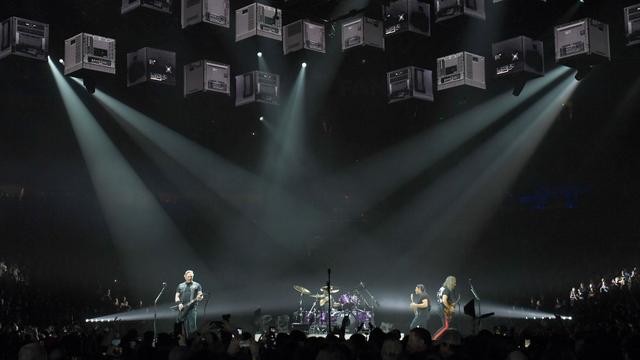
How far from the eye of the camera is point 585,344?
4.96 metres

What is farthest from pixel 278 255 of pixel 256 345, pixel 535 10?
pixel 256 345

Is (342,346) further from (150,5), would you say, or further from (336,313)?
(336,313)

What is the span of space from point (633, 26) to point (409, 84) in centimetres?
414

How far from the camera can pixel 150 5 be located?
11.6 metres

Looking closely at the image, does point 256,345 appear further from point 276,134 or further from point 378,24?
point 276,134

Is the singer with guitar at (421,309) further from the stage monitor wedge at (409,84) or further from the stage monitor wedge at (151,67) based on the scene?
the stage monitor wedge at (151,67)

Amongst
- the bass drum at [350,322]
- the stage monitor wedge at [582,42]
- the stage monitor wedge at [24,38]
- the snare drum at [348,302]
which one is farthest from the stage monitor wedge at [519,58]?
the stage monitor wedge at [24,38]

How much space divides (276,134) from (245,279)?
15.2 ft

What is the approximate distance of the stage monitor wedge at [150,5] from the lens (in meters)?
11.6

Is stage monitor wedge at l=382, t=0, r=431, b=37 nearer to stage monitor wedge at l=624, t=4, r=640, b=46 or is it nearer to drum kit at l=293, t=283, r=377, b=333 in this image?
stage monitor wedge at l=624, t=4, r=640, b=46

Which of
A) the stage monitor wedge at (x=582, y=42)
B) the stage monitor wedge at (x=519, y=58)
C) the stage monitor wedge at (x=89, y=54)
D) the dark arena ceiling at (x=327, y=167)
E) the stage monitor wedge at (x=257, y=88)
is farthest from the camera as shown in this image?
the dark arena ceiling at (x=327, y=167)

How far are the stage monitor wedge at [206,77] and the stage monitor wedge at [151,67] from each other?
1.42 ft

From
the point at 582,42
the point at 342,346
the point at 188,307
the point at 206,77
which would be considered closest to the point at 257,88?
the point at 206,77

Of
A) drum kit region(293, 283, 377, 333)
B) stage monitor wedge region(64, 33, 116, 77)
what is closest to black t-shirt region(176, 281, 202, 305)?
drum kit region(293, 283, 377, 333)
